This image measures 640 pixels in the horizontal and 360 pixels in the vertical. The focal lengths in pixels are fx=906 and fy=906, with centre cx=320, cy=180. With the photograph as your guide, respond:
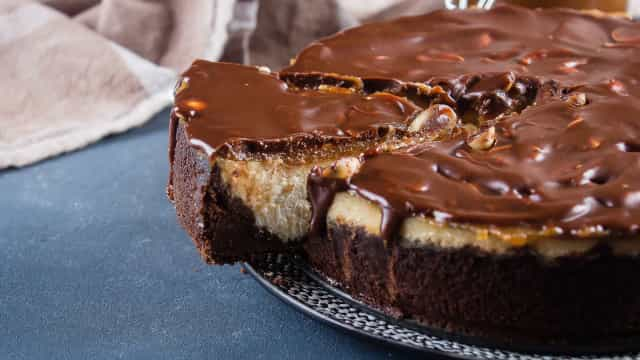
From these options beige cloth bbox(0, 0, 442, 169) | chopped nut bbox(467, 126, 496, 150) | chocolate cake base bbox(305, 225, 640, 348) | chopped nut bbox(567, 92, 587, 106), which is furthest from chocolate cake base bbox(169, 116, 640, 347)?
beige cloth bbox(0, 0, 442, 169)

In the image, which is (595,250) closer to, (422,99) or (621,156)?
(621,156)

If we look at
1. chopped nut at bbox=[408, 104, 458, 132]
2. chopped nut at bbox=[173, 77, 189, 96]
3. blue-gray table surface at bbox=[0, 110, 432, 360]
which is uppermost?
chopped nut at bbox=[408, 104, 458, 132]

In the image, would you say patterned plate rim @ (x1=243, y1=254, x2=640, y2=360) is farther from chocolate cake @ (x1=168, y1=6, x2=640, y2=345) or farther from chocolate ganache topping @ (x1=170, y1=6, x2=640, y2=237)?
chocolate ganache topping @ (x1=170, y1=6, x2=640, y2=237)

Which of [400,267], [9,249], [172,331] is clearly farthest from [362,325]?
[9,249]

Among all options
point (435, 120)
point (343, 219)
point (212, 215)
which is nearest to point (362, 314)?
point (343, 219)

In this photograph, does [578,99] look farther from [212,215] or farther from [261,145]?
[212,215]

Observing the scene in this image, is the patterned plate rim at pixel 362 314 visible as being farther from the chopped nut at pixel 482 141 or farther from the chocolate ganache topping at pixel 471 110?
the chopped nut at pixel 482 141
